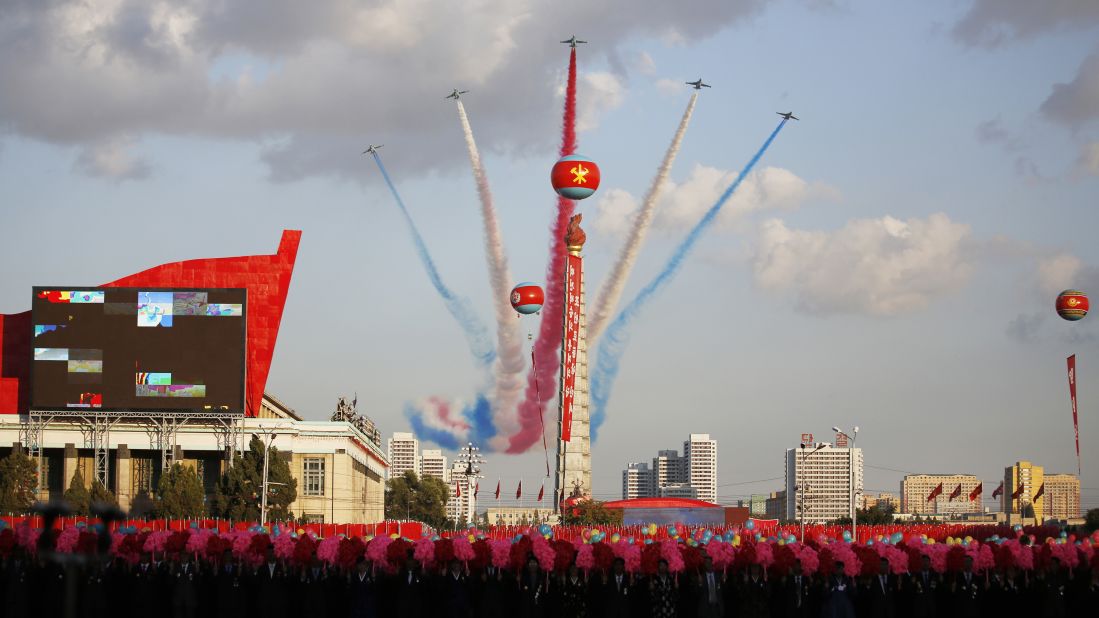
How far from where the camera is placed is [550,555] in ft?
86.5

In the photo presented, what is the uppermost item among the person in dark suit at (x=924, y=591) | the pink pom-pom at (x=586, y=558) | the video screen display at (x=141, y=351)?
the video screen display at (x=141, y=351)

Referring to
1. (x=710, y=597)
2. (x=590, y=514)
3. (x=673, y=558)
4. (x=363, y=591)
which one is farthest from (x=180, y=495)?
(x=710, y=597)

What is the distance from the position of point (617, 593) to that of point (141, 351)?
5261cm

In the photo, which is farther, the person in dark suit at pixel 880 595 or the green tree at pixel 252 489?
the green tree at pixel 252 489

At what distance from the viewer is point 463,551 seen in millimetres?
26594

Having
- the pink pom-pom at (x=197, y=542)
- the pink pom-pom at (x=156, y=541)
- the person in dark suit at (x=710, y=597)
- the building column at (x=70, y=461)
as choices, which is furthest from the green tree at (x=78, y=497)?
the person in dark suit at (x=710, y=597)

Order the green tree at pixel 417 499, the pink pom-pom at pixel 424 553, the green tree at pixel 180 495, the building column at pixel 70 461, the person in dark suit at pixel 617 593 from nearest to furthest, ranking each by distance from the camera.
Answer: the person in dark suit at pixel 617 593 < the pink pom-pom at pixel 424 553 < the green tree at pixel 180 495 < the building column at pixel 70 461 < the green tree at pixel 417 499

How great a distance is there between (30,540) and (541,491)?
62.4 metres

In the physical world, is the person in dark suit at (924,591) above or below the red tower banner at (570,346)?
below

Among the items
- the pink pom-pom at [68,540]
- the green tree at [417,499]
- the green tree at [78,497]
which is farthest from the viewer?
the green tree at [417,499]

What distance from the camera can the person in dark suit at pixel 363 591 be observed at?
85.4 ft

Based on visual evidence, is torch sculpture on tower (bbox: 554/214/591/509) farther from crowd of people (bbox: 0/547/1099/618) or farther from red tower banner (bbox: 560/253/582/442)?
crowd of people (bbox: 0/547/1099/618)

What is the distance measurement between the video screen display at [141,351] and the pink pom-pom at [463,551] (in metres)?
48.3

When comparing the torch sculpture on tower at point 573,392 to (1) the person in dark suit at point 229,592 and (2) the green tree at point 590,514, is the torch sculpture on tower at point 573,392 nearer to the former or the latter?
(2) the green tree at point 590,514
